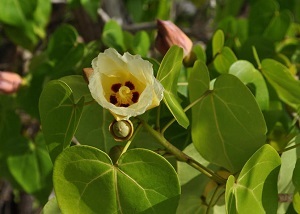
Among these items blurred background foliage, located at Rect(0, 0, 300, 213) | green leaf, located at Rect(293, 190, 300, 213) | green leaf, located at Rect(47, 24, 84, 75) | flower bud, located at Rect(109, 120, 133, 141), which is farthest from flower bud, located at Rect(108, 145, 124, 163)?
green leaf, located at Rect(47, 24, 84, 75)

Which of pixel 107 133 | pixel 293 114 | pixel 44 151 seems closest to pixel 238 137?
pixel 107 133

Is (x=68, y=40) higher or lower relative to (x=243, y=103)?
lower

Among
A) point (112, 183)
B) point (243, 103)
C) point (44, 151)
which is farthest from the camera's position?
point (44, 151)

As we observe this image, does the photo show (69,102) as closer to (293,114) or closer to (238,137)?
(238,137)

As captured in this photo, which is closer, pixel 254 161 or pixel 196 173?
pixel 254 161

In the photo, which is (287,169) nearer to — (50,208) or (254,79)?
(254,79)

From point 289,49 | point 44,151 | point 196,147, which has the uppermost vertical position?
point 196,147
